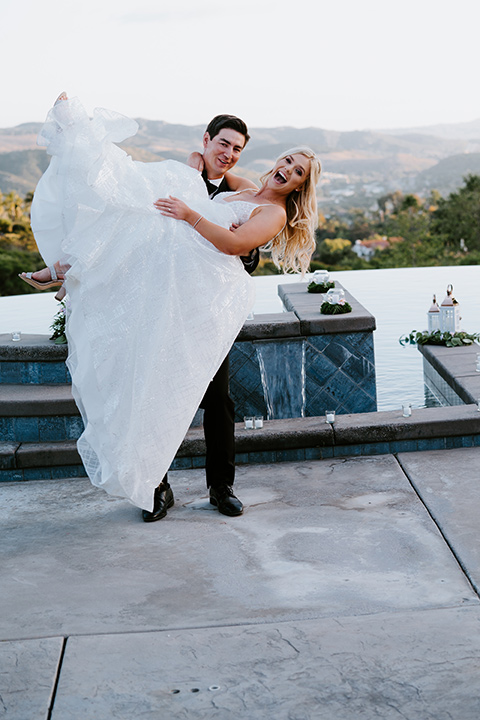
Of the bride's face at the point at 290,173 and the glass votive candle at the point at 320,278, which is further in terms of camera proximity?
the glass votive candle at the point at 320,278

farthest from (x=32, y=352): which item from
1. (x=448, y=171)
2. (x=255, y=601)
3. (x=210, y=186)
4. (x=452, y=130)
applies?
(x=452, y=130)

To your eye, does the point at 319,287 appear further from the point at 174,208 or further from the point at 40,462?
the point at 174,208

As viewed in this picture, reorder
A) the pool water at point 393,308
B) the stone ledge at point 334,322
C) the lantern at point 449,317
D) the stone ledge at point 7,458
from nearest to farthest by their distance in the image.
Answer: the stone ledge at point 7,458
the stone ledge at point 334,322
the pool water at point 393,308
the lantern at point 449,317

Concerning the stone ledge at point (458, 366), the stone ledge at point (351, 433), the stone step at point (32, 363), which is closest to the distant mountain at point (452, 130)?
the stone ledge at point (458, 366)

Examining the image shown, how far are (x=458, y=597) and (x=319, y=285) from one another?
365cm

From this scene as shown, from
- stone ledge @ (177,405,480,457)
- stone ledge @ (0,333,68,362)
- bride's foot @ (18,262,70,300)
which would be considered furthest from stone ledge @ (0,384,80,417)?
bride's foot @ (18,262,70,300)

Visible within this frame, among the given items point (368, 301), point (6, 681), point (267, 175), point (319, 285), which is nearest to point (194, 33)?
point (368, 301)

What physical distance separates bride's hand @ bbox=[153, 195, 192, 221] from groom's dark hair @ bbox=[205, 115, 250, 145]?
1.46ft

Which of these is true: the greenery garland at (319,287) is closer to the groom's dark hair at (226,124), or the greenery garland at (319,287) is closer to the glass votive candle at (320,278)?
the glass votive candle at (320,278)

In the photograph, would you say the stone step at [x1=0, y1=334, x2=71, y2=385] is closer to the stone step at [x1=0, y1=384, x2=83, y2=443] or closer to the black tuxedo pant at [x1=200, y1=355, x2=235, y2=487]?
the stone step at [x1=0, y1=384, x2=83, y2=443]

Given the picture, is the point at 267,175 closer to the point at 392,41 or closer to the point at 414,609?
the point at 414,609

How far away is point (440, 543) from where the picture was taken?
282cm

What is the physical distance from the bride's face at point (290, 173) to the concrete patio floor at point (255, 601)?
1.23 m

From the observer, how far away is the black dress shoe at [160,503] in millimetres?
3188
